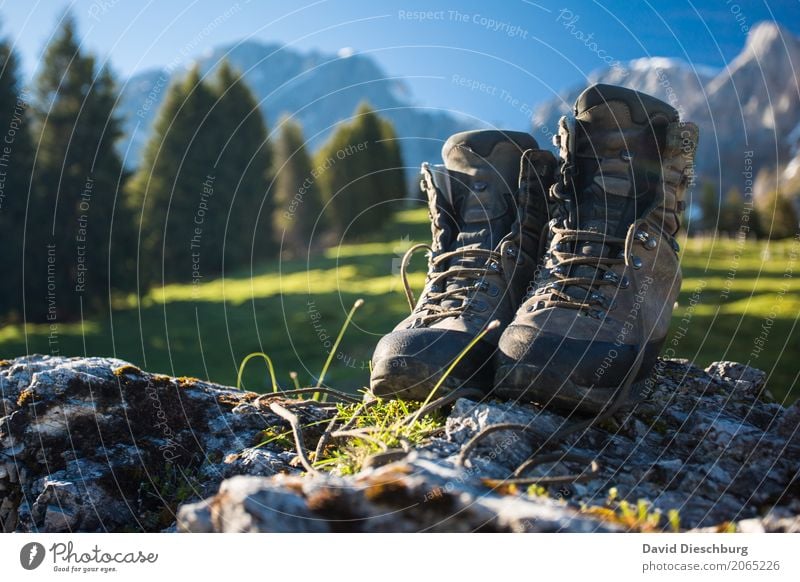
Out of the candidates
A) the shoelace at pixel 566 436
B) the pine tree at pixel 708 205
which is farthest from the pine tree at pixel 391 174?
the shoelace at pixel 566 436

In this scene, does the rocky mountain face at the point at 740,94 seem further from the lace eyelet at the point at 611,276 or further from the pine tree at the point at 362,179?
the pine tree at the point at 362,179

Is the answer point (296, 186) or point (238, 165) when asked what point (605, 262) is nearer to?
point (238, 165)

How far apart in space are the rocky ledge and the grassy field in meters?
7.23

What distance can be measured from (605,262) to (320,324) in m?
15.6

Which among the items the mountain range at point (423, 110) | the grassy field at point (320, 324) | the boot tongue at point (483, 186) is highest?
the mountain range at point (423, 110)

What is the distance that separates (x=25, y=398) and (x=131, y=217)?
22.0m

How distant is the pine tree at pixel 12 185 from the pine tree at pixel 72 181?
36cm

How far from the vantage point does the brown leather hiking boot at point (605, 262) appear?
9.00 feet

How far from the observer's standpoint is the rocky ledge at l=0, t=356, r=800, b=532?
1947mm

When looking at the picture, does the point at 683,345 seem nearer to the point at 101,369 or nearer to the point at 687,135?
the point at 687,135

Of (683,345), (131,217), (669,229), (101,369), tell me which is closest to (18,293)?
(131,217)

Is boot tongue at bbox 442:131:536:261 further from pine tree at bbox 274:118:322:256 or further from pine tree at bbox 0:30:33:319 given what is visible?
pine tree at bbox 274:118:322:256

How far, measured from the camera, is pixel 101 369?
125 inches

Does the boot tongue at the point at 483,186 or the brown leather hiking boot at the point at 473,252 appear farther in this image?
the boot tongue at the point at 483,186
